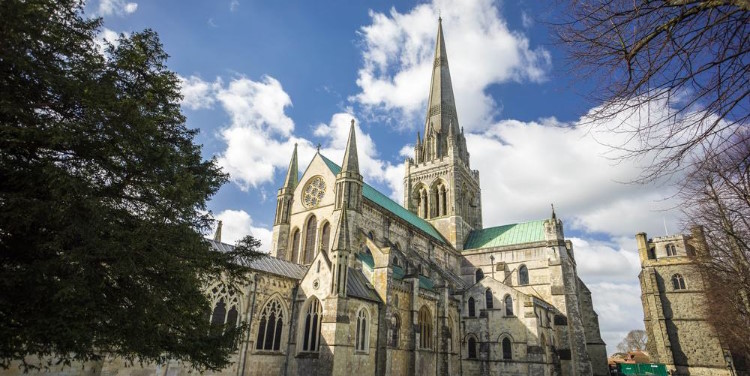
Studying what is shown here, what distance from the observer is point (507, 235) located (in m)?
37.0

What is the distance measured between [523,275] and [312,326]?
21392 mm

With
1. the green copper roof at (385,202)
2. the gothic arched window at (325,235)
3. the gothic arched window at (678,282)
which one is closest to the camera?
the gothic arched window at (325,235)

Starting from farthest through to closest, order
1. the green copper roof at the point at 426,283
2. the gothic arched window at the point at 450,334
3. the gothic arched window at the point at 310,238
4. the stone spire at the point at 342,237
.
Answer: the green copper roof at the point at 426,283 → the gothic arched window at the point at 310,238 → the gothic arched window at the point at 450,334 → the stone spire at the point at 342,237

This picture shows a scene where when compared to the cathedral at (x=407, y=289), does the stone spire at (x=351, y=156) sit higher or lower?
higher

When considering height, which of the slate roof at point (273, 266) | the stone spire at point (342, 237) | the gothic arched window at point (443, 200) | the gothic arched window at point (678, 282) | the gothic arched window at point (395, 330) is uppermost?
the gothic arched window at point (443, 200)

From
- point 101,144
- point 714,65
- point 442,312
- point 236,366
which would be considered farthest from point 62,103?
point 442,312

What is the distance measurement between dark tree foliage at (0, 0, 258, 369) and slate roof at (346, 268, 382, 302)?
29.7ft

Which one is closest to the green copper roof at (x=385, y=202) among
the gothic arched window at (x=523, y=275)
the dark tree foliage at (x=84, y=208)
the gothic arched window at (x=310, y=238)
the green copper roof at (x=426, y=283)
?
the gothic arched window at (x=310, y=238)

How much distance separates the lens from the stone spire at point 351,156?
2347 centimetres

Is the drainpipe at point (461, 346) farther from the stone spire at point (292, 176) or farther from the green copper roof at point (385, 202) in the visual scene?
the stone spire at point (292, 176)

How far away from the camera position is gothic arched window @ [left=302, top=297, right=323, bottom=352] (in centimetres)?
1819

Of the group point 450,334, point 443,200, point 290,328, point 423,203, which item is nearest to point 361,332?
point 290,328

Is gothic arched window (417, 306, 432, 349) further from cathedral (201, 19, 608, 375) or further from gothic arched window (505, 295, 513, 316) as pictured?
gothic arched window (505, 295, 513, 316)

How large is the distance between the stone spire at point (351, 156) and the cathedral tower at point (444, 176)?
17.0m
